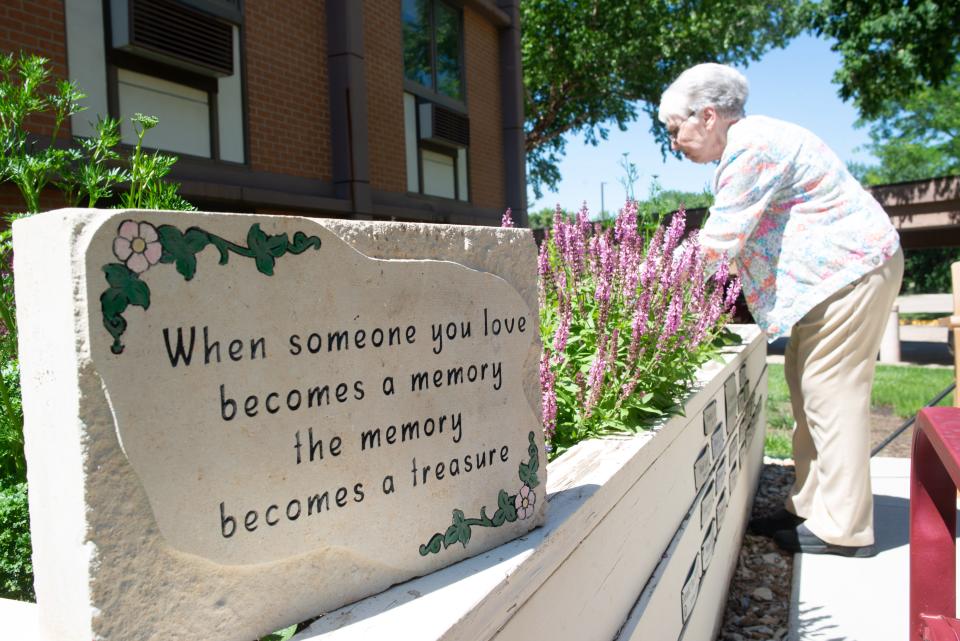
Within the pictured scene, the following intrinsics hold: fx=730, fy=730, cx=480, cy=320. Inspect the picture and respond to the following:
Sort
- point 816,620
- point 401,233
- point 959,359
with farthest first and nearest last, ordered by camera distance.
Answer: point 959,359, point 816,620, point 401,233

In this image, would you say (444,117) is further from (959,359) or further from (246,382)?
(246,382)

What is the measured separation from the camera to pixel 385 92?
11219 mm

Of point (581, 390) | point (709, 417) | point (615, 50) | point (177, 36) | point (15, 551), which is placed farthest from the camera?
point (615, 50)

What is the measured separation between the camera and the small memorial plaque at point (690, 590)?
2307 mm

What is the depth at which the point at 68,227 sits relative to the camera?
2.74 feet

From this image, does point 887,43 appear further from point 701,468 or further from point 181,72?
point 701,468

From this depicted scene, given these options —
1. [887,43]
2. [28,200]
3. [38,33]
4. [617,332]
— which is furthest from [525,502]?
[887,43]

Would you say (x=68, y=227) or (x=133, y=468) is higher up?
(x=68, y=227)

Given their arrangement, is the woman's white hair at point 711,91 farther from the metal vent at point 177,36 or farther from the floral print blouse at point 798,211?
the metal vent at point 177,36

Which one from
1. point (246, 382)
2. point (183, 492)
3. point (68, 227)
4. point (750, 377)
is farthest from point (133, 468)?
point (750, 377)

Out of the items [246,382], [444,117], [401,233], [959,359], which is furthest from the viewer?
[444,117]

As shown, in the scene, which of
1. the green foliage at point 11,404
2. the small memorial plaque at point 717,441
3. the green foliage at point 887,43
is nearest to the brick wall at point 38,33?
the green foliage at point 11,404

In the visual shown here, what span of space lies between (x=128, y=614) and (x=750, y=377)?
399 cm

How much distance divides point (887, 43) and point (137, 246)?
48.9ft
